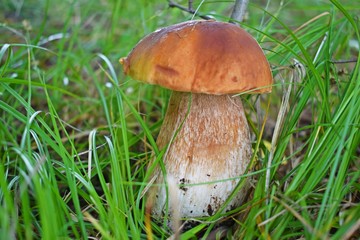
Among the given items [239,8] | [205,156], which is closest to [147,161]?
[205,156]

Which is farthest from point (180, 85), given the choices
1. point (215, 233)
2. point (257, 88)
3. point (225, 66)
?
point (215, 233)

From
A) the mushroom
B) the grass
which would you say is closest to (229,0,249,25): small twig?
the grass

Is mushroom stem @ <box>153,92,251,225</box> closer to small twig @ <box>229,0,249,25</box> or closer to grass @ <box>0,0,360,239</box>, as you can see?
grass @ <box>0,0,360,239</box>

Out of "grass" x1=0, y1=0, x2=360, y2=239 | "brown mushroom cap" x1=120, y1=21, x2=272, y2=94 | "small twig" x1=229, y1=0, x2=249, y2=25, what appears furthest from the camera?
"small twig" x1=229, y1=0, x2=249, y2=25

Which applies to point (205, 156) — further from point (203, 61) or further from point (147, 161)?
point (203, 61)

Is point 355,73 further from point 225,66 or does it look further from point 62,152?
point 62,152

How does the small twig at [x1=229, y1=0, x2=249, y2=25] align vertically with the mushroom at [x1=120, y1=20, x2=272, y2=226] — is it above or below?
above

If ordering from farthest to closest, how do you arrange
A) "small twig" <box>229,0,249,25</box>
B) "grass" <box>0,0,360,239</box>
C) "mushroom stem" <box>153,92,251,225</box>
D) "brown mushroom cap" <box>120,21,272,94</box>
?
"small twig" <box>229,0,249,25</box>
"mushroom stem" <box>153,92,251,225</box>
"brown mushroom cap" <box>120,21,272,94</box>
"grass" <box>0,0,360,239</box>

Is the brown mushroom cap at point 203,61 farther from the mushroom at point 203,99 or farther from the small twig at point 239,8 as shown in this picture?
the small twig at point 239,8

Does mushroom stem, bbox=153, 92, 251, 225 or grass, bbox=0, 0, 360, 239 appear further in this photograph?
mushroom stem, bbox=153, 92, 251, 225
